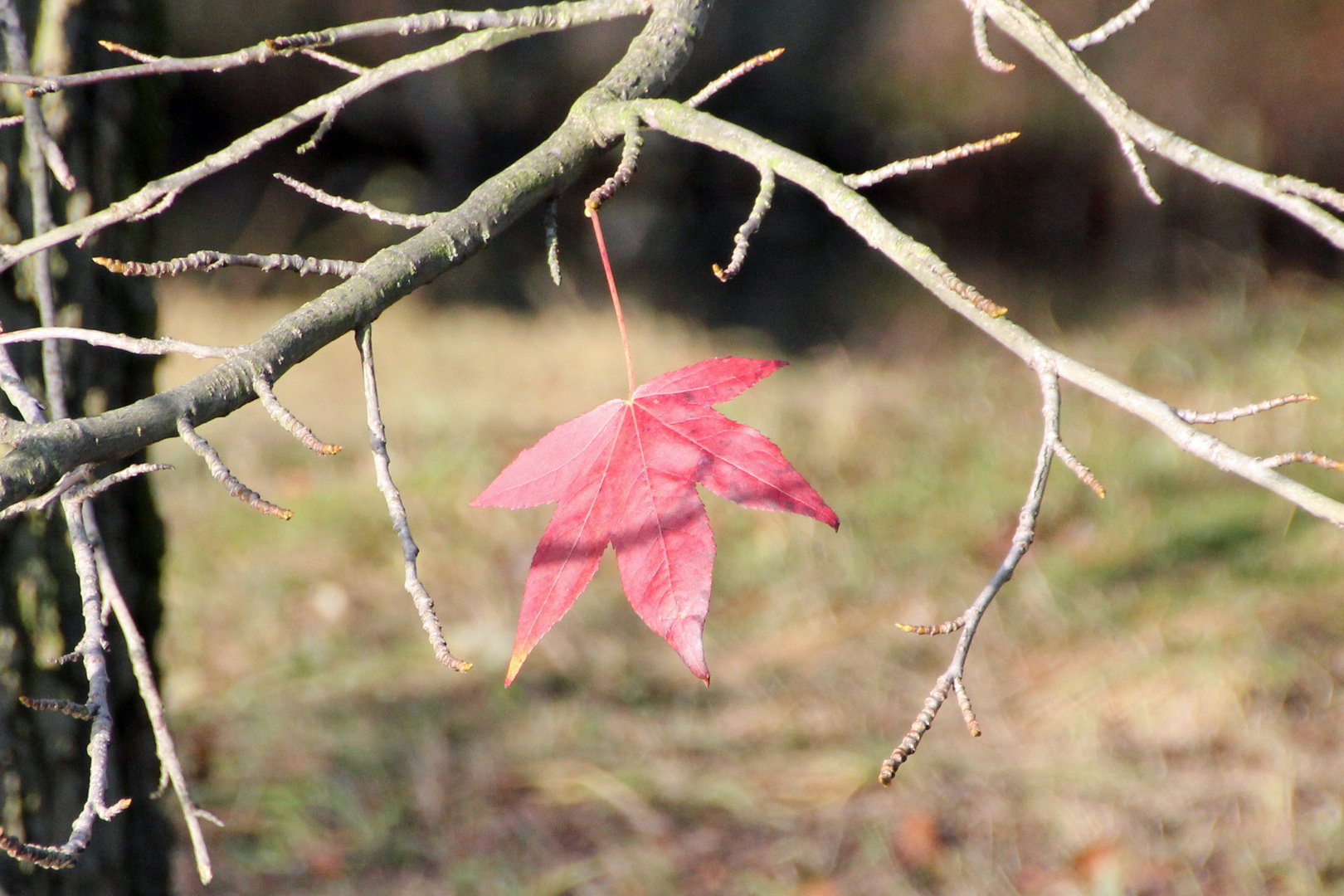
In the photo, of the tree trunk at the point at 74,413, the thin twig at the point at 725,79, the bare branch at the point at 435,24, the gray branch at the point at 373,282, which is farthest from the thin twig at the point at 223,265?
the tree trunk at the point at 74,413

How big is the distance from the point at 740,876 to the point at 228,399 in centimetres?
151

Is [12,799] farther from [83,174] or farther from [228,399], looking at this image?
[228,399]

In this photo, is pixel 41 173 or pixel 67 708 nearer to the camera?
pixel 67 708

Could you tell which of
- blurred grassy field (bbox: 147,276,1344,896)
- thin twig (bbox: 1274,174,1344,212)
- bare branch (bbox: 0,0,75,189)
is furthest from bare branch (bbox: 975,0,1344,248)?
blurred grassy field (bbox: 147,276,1344,896)

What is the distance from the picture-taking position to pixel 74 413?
120cm

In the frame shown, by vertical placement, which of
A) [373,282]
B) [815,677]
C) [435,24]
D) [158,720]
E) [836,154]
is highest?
[435,24]

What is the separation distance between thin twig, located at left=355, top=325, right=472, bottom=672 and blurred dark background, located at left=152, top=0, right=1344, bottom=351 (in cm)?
372

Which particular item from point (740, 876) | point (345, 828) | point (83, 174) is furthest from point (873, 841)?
point (83, 174)

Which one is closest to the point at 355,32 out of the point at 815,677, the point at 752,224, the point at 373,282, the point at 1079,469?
the point at 373,282

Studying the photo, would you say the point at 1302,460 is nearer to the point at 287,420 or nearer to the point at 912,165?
the point at 912,165

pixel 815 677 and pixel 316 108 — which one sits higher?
pixel 316 108

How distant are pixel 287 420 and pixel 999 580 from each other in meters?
0.36

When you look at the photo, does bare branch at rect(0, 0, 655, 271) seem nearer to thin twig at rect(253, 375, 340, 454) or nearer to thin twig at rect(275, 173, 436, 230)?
thin twig at rect(275, 173, 436, 230)

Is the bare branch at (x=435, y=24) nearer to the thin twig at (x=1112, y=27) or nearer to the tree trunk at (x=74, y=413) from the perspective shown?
the thin twig at (x=1112, y=27)
